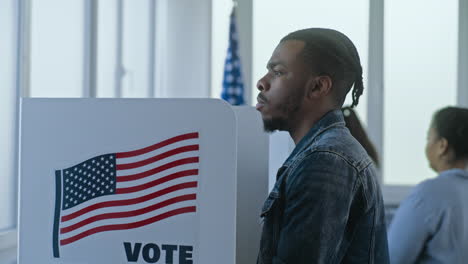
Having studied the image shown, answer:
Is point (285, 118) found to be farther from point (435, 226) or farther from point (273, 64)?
point (435, 226)

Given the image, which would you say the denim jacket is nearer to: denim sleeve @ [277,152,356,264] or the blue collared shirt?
denim sleeve @ [277,152,356,264]

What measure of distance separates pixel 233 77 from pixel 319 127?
3566 mm

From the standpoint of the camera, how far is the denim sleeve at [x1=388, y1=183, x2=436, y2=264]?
209 cm

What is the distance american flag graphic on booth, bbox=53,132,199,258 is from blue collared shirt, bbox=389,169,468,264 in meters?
1.17

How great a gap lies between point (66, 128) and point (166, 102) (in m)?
0.23

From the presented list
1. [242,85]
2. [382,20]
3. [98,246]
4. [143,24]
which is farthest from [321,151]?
[382,20]

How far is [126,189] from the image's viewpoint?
122 cm

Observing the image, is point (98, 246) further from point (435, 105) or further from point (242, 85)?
point (435, 105)

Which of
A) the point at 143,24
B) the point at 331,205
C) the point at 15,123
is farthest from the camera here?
the point at 143,24

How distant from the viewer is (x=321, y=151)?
3.67ft

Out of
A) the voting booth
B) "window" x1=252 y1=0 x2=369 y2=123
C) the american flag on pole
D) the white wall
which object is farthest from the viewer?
"window" x1=252 y1=0 x2=369 y2=123

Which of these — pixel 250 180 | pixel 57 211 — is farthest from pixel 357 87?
pixel 57 211

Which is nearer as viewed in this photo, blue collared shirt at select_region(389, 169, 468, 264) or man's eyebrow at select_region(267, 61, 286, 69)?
man's eyebrow at select_region(267, 61, 286, 69)

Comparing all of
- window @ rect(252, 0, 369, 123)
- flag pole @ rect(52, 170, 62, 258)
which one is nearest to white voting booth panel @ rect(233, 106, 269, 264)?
flag pole @ rect(52, 170, 62, 258)
